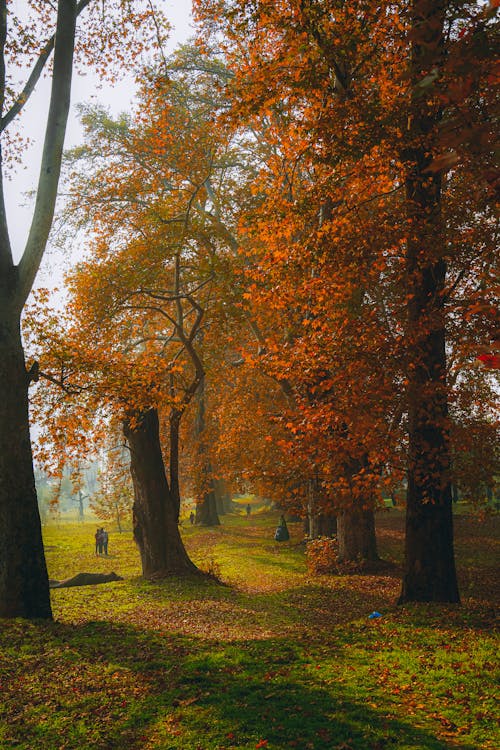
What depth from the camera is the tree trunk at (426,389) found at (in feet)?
32.4

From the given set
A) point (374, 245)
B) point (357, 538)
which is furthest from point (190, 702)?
point (357, 538)

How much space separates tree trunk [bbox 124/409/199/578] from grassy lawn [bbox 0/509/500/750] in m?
4.04

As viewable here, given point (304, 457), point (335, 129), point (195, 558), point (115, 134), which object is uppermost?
point (115, 134)

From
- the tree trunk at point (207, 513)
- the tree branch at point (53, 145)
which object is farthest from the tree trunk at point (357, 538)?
the tree trunk at point (207, 513)

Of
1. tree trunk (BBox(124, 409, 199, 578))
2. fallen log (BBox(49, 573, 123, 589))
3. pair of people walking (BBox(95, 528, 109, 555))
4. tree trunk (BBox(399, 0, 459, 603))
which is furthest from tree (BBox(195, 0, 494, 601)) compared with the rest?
pair of people walking (BBox(95, 528, 109, 555))

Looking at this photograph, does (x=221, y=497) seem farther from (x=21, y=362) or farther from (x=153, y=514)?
(x=21, y=362)

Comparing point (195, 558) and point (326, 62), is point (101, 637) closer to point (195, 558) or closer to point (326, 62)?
point (326, 62)

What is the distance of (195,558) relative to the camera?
80.2ft

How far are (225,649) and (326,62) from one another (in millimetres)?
9334

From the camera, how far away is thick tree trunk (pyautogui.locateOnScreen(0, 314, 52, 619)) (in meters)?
10.2

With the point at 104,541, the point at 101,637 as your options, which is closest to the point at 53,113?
the point at 101,637

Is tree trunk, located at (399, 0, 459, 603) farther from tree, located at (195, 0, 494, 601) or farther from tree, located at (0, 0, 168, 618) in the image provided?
tree, located at (0, 0, 168, 618)

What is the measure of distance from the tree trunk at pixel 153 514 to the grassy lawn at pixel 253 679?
4.04 m

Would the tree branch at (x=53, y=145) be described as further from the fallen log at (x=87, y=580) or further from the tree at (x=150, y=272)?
the fallen log at (x=87, y=580)
